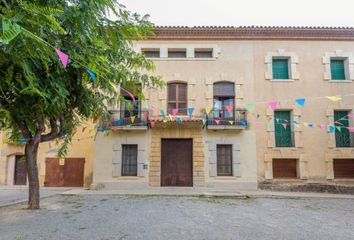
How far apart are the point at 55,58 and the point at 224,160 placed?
360 inches

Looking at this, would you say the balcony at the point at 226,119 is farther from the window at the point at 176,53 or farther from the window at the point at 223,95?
the window at the point at 176,53

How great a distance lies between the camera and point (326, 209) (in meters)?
7.20

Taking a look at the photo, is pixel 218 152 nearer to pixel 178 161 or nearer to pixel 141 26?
pixel 178 161

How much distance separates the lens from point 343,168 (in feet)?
36.3

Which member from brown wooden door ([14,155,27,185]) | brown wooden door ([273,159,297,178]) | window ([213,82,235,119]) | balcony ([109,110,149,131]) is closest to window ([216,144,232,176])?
window ([213,82,235,119])

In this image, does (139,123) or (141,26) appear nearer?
(141,26)

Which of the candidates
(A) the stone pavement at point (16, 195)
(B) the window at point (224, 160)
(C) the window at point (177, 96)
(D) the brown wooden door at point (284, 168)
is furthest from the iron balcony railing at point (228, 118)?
(A) the stone pavement at point (16, 195)

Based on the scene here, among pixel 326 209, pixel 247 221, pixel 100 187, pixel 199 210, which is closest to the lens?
pixel 247 221

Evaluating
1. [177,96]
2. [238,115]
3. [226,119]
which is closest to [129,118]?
[177,96]

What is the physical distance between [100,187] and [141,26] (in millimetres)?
7967

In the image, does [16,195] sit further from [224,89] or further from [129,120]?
[224,89]

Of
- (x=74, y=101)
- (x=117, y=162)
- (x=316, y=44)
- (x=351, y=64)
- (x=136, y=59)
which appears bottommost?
(x=117, y=162)

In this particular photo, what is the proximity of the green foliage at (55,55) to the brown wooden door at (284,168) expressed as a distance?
23.9ft

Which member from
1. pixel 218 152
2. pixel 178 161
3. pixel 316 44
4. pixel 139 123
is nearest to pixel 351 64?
pixel 316 44
